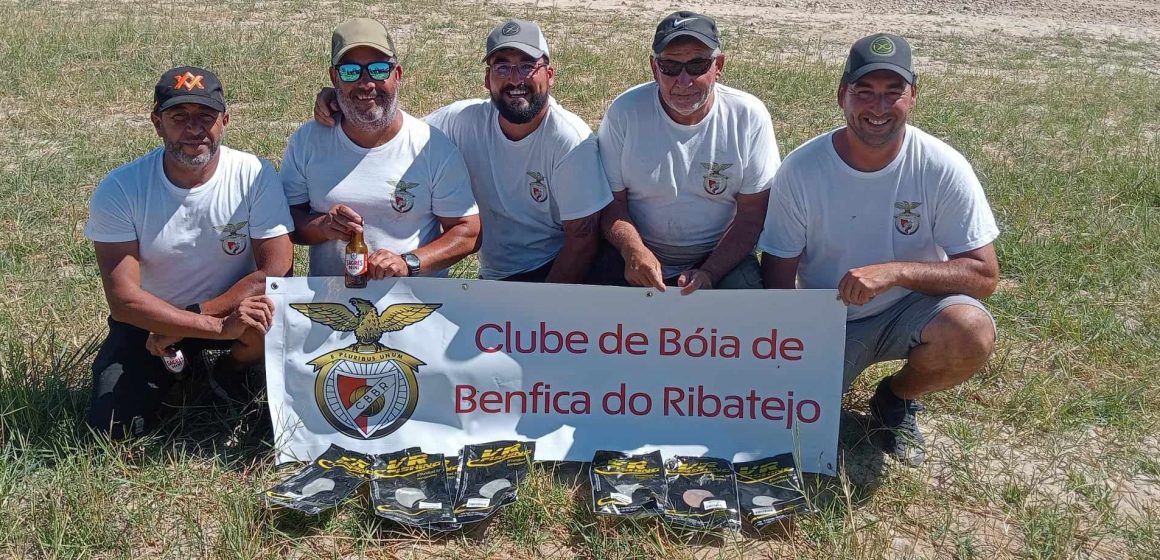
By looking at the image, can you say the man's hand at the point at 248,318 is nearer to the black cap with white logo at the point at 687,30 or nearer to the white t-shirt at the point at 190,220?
the white t-shirt at the point at 190,220

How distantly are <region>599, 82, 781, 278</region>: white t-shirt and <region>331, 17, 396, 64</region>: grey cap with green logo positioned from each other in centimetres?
108

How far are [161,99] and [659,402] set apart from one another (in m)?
2.43

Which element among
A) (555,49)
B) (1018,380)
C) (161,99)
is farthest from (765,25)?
(161,99)

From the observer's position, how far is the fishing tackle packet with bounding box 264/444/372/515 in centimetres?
363

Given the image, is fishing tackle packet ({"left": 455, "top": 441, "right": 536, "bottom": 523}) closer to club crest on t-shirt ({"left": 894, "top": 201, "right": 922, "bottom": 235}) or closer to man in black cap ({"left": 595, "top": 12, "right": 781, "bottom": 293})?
man in black cap ({"left": 595, "top": 12, "right": 781, "bottom": 293})

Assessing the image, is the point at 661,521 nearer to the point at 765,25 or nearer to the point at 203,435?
the point at 203,435

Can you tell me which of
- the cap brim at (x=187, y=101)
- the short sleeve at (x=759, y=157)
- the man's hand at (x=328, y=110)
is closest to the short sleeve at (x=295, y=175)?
the man's hand at (x=328, y=110)

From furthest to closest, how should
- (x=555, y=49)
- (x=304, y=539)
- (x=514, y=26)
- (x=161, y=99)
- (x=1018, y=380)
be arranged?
(x=555, y=49) → (x=1018, y=380) → (x=514, y=26) → (x=161, y=99) → (x=304, y=539)

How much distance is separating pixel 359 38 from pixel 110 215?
50.5 inches

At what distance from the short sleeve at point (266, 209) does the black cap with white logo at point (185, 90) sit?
0.35 meters

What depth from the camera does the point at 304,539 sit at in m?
3.59

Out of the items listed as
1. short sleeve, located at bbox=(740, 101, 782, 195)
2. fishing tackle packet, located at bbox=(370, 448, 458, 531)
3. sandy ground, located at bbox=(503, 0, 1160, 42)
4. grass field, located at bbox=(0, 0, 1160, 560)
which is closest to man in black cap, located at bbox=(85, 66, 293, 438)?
grass field, located at bbox=(0, 0, 1160, 560)

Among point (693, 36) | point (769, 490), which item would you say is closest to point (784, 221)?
point (693, 36)

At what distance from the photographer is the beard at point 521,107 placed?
4.54 metres
